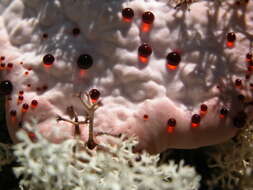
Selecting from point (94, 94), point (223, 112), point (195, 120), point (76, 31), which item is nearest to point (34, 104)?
point (94, 94)

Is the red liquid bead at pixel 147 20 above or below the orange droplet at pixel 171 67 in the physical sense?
above

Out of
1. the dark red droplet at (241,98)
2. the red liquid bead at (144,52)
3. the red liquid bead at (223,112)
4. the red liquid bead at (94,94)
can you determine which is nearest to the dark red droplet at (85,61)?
the red liquid bead at (94,94)

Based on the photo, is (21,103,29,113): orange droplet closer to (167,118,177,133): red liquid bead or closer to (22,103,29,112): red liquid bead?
(22,103,29,112): red liquid bead

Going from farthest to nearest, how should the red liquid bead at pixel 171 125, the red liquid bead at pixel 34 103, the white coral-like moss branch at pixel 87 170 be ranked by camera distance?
1. the red liquid bead at pixel 34 103
2. the red liquid bead at pixel 171 125
3. the white coral-like moss branch at pixel 87 170

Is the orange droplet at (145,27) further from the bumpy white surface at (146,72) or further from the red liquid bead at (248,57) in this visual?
the red liquid bead at (248,57)

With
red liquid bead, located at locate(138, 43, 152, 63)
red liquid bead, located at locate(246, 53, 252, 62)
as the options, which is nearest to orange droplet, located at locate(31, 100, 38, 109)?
red liquid bead, located at locate(138, 43, 152, 63)

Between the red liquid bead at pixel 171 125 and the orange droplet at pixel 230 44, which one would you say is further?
the orange droplet at pixel 230 44

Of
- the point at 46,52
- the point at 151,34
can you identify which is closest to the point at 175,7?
the point at 151,34
